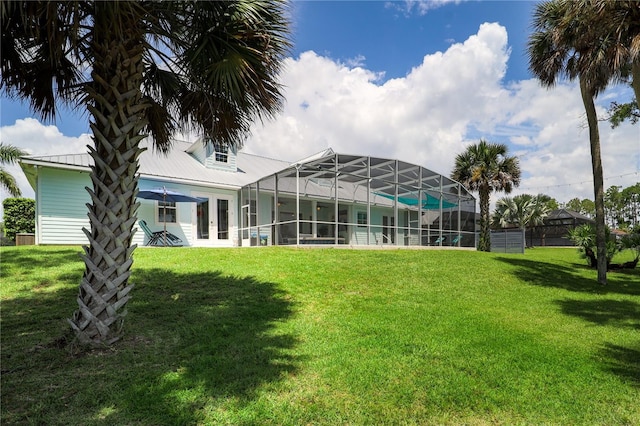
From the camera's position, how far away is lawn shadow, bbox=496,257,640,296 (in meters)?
9.62

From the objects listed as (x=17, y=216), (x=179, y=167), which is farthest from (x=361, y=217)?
(x=17, y=216)

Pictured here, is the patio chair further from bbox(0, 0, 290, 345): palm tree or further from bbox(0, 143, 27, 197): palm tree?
bbox(0, 143, 27, 197): palm tree

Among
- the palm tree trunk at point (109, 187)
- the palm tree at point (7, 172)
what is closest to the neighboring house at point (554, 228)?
the palm tree trunk at point (109, 187)

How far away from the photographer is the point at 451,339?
493 cm

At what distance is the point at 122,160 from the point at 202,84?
179 centimetres

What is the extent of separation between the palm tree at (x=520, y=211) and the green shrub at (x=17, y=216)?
43406 mm

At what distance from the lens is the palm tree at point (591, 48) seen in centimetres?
742

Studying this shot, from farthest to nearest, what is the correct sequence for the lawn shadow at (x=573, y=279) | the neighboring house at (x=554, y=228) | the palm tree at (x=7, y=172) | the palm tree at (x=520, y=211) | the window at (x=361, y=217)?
the neighboring house at (x=554, y=228)
the palm tree at (x=520, y=211)
the window at (x=361, y=217)
the palm tree at (x=7, y=172)
the lawn shadow at (x=573, y=279)

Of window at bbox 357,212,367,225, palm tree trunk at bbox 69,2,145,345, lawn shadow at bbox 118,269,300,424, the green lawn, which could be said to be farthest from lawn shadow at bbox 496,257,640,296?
palm tree trunk at bbox 69,2,145,345

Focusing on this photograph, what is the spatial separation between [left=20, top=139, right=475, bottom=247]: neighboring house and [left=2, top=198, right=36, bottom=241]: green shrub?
13.4 feet

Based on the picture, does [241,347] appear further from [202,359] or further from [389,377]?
[389,377]

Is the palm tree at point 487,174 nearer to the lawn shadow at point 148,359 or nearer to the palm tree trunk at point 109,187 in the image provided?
the lawn shadow at point 148,359

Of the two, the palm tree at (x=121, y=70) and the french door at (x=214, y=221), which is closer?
the palm tree at (x=121, y=70)

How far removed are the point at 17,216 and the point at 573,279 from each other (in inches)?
986
